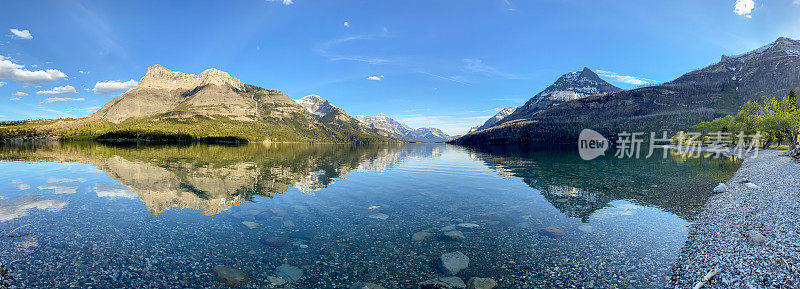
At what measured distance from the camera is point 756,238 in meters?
14.4

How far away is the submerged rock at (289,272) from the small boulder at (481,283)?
7.60m

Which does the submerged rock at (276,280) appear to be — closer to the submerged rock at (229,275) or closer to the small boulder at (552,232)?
the submerged rock at (229,275)

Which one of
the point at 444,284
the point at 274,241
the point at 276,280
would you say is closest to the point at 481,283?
the point at 444,284

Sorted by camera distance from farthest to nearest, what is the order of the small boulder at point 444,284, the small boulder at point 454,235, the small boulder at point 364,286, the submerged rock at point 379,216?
1. the submerged rock at point 379,216
2. the small boulder at point 454,235
3. the small boulder at point 444,284
4. the small boulder at point 364,286

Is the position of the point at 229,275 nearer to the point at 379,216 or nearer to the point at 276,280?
the point at 276,280

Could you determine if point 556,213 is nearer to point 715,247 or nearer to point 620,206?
point 620,206

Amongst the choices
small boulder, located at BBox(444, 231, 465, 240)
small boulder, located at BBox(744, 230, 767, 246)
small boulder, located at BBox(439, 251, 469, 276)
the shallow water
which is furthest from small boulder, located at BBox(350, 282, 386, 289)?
small boulder, located at BBox(744, 230, 767, 246)

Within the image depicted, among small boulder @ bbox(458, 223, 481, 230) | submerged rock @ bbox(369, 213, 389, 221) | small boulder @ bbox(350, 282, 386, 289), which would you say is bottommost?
small boulder @ bbox(350, 282, 386, 289)

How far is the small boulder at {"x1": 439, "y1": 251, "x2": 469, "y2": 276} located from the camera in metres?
13.7

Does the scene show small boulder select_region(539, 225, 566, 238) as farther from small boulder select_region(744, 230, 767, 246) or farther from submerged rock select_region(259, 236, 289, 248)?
submerged rock select_region(259, 236, 289, 248)

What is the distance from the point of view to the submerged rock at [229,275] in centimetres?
1230

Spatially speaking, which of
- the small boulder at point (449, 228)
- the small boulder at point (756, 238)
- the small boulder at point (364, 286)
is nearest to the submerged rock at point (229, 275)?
the small boulder at point (364, 286)

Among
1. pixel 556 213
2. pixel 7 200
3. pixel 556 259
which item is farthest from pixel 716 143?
pixel 7 200

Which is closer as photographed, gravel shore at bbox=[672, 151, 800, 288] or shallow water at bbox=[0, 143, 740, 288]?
gravel shore at bbox=[672, 151, 800, 288]
